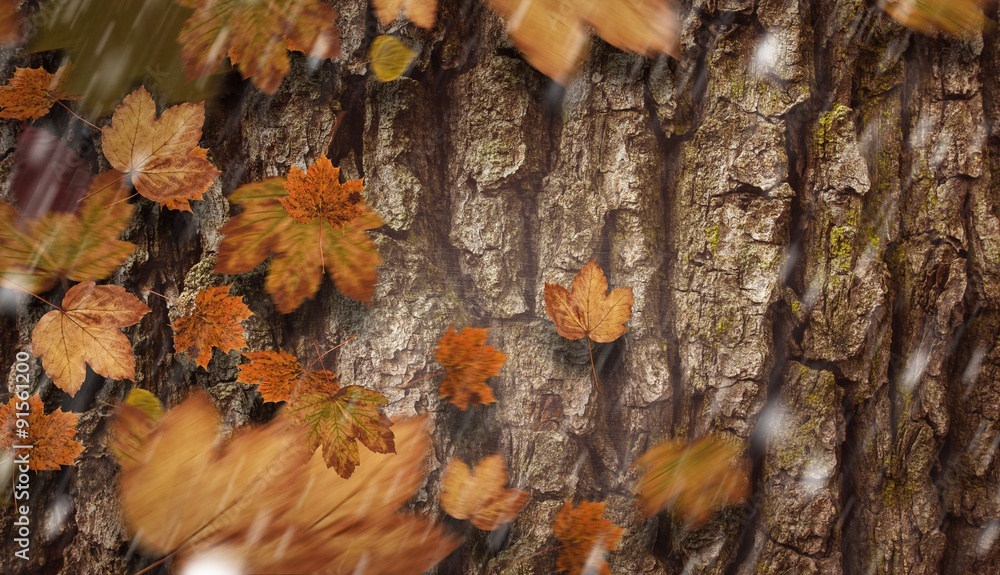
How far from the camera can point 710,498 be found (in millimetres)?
1118

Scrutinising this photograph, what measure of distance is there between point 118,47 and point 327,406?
0.95m

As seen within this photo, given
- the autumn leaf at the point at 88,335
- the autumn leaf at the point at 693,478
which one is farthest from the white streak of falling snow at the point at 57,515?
the autumn leaf at the point at 693,478

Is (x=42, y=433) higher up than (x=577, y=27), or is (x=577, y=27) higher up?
(x=577, y=27)

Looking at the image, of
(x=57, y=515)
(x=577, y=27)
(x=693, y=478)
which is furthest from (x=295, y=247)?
(x=693, y=478)

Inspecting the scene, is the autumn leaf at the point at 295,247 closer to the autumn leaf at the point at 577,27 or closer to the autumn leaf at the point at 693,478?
the autumn leaf at the point at 577,27

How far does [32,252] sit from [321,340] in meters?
0.71

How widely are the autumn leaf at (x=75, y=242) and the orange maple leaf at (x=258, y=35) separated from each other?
355mm

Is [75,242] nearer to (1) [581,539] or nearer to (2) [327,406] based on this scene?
(2) [327,406]

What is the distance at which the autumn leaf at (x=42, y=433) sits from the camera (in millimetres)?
1207

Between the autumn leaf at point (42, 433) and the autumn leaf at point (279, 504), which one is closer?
the autumn leaf at point (279, 504)

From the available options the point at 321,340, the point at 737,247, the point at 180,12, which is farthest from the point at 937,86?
the point at 180,12

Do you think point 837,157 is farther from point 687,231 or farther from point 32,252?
point 32,252

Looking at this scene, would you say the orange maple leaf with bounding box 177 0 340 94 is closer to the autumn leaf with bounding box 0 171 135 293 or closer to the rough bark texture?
the rough bark texture

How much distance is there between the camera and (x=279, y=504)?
3.49 feet
